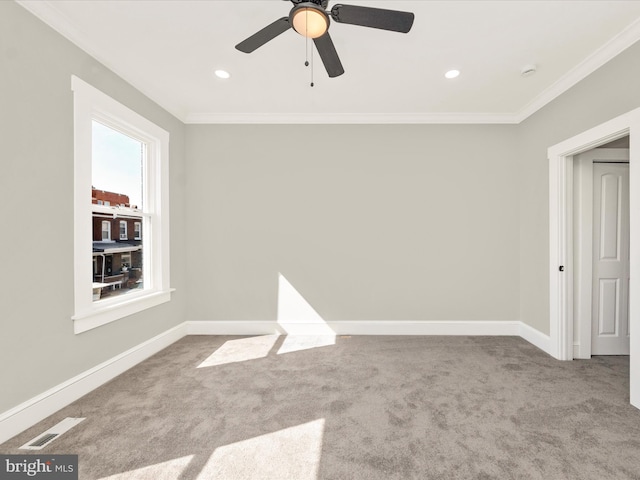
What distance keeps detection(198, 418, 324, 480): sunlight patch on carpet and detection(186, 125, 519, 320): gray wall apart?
1942 mm

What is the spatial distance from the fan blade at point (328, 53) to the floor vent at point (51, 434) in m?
2.88

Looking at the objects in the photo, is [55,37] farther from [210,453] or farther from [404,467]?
[404,467]

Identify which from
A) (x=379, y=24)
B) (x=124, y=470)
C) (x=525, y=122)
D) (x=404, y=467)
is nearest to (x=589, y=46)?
(x=525, y=122)

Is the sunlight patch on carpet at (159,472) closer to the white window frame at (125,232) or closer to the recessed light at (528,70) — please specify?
the white window frame at (125,232)

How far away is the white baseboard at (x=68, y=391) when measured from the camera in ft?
5.82

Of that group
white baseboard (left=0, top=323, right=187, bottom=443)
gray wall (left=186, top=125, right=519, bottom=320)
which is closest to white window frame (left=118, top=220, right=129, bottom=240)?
gray wall (left=186, top=125, right=519, bottom=320)

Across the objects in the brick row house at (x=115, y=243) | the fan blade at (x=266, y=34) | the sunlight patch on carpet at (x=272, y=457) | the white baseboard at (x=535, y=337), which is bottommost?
the sunlight patch on carpet at (x=272, y=457)

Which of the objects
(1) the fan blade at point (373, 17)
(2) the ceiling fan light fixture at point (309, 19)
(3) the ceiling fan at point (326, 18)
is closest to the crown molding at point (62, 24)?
(3) the ceiling fan at point (326, 18)

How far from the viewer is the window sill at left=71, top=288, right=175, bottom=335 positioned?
7.33 feet

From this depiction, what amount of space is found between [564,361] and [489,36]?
314 centimetres

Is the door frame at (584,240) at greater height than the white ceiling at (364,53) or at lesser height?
lesser

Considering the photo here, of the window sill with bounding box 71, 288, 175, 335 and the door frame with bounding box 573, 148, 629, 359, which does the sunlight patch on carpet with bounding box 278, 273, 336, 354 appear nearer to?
the window sill with bounding box 71, 288, 175, 335

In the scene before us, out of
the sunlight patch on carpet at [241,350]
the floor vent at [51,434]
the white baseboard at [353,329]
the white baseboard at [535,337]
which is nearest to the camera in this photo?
the floor vent at [51,434]

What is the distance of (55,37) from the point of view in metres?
2.05
